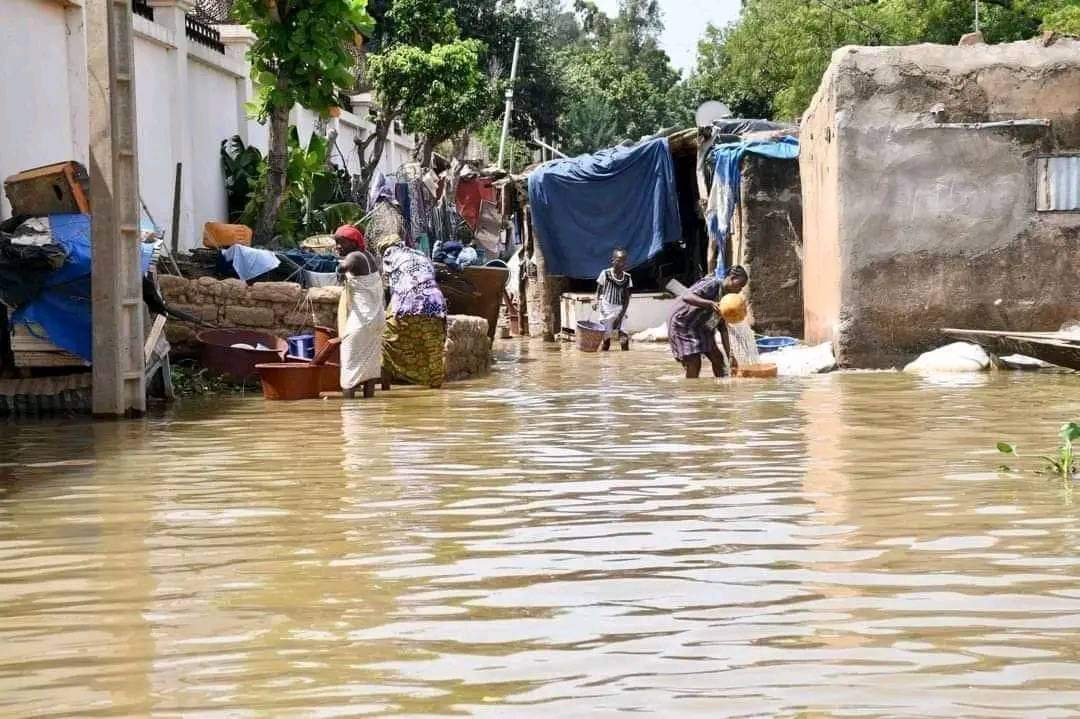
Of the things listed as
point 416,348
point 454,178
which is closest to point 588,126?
point 454,178

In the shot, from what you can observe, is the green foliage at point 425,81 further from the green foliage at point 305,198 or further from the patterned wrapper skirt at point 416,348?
the patterned wrapper skirt at point 416,348

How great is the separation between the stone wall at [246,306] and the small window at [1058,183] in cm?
685

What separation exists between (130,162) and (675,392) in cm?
482

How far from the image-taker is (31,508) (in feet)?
22.3

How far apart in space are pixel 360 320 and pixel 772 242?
24.8ft

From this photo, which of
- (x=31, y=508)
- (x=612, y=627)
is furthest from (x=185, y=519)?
(x=612, y=627)

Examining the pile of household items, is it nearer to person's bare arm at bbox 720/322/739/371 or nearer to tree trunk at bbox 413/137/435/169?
person's bare arm at bbox 720/322/739/371

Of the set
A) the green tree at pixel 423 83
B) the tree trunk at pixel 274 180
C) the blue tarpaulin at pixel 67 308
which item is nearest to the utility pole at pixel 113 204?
the blue tarpaulin at pixel 67 308

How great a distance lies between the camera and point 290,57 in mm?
17078

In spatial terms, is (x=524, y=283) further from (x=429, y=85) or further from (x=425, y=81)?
(x=425, y=81)

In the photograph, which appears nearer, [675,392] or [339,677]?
[339,677]

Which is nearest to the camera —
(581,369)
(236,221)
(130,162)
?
(130,162)

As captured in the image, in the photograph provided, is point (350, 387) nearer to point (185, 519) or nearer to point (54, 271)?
point (54, 271)

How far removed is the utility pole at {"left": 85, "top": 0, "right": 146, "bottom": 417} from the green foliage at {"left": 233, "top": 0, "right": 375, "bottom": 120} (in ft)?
18.2
